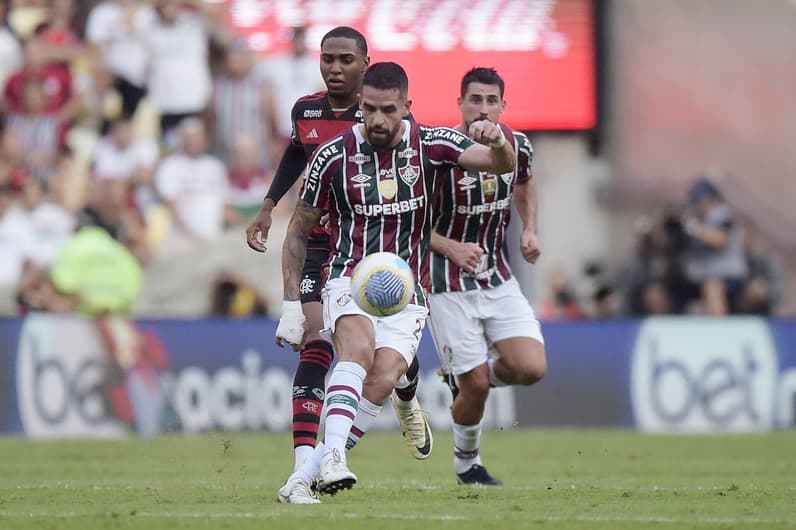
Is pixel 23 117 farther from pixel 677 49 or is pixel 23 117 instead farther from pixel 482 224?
pixel 482 224

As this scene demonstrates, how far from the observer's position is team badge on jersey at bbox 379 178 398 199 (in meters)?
7.86

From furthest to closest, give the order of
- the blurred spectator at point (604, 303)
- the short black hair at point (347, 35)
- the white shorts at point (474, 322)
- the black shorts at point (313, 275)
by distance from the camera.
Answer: the blurred spectator at point (604, 303), the white shorts at point (474, 322), the black shorts at point (313, 275), the short black hair at point (347, 35)

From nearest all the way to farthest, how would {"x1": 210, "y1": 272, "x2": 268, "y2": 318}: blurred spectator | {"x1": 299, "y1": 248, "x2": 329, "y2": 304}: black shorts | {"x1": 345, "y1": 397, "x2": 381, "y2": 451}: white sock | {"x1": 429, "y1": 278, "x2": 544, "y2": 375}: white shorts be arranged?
1. {"x1": 345, "y1": 397, "x2": 381, "y2": 451}: white sock
2. {"x1": 299, "y1": 248, "x2": 329, "y2": 304}: black shorts
3. {"x1": 429, "y1": 278, "x2": 544, "y2": 375}: white shorts
4. {"x1": 210, "y1": 272, "x2": 268, "y2": 318}: blurred spectator

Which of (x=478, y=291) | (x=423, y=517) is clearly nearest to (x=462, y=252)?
(x=478, y=291)

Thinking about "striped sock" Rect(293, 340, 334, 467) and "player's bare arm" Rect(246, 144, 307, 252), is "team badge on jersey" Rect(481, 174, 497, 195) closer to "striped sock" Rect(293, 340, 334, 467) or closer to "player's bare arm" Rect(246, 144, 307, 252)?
"player's bare arm" Rect(246, 144, 307, 252)

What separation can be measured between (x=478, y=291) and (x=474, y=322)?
203mm

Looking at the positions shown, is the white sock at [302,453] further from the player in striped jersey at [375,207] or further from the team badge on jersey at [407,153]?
the team badge on jersey at [407,153]

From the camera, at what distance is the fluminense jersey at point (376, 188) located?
7.86 metres

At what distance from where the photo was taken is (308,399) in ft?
26.7

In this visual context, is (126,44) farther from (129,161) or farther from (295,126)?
(295,126)

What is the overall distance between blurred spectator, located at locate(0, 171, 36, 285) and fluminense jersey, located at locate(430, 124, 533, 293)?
371 inches

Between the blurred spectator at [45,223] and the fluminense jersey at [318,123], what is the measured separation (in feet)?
31.9

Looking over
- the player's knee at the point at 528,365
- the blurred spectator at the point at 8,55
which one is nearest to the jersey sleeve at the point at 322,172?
the player's knee at the point at 528,365

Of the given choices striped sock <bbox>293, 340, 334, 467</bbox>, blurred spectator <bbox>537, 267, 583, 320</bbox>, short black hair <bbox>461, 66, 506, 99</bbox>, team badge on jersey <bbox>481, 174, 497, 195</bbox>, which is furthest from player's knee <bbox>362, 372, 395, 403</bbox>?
blurred spectator <bbox>537, 267, 583, 320</bbox>
